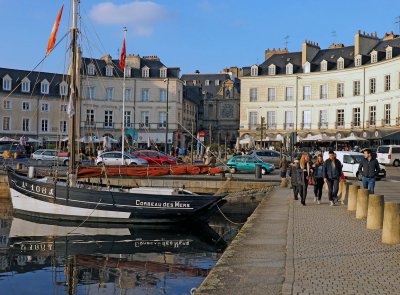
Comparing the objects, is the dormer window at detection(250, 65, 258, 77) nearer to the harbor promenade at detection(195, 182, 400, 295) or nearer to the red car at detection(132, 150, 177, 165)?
the red car at detection(132, 150, 177, 165)

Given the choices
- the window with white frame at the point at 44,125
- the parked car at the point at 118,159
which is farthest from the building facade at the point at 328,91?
the window with white frame at the point at 44,125

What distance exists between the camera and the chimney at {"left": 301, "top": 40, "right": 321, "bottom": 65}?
6544 cm

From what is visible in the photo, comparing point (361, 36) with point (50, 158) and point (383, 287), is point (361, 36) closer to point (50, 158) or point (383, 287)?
point (50, 158)

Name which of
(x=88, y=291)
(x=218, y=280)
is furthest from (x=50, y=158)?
(x=218, y=280)

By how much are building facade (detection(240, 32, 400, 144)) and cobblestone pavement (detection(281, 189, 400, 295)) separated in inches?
1664

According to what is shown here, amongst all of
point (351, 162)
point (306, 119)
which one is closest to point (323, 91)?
point (306, 119)

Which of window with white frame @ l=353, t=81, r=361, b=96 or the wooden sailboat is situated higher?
window with white frame @ l=353, t=81, r=361, b=96

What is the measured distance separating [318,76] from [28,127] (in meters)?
37.2

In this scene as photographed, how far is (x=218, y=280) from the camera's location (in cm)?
810

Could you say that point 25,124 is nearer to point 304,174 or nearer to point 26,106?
point 26,106

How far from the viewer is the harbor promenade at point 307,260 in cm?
746

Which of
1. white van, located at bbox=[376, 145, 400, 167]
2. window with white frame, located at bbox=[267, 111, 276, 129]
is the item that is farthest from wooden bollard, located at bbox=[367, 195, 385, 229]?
window with white frame, located at bbox=[267, 111, 276, 129]

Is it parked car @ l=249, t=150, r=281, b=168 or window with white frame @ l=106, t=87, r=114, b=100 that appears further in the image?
window with white frame @ l=106, t=87, r=114, b=100

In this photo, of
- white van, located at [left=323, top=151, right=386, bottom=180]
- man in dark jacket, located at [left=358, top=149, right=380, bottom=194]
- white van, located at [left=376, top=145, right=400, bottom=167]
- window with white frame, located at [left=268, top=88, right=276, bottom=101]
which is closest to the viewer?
man in dark jacket, located at [left=358, top=149, right=380, bottom=194]
